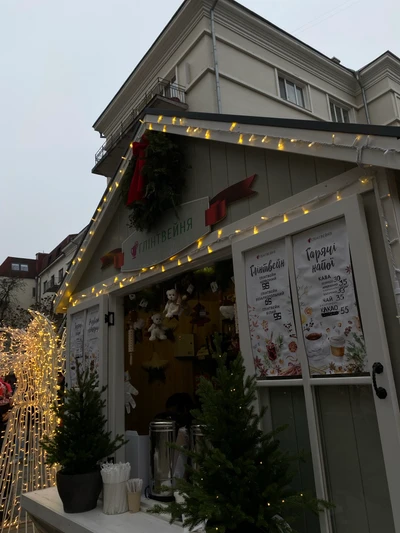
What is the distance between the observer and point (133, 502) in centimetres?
359

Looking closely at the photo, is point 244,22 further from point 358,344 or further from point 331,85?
point 358,344

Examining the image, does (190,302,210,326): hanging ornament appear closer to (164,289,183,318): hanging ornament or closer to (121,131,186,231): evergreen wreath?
(164,289,183,318): hanging ornament

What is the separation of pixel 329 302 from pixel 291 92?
1252 centimetres

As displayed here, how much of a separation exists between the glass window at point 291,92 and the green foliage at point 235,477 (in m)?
12.5

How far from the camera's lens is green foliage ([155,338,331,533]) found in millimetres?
2125

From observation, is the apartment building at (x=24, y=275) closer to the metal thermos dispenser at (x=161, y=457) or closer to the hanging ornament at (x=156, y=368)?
the hanging ornament at (x=156, y=368)

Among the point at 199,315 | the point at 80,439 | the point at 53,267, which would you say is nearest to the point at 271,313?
the point at 199,315

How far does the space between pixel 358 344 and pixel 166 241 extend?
210cm

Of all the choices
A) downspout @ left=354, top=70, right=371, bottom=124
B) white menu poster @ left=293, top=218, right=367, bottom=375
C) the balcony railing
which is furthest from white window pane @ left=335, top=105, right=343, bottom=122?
white menu poster @ left=293, top=218, right=367, bottom=375

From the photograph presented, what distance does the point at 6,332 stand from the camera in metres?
5.19

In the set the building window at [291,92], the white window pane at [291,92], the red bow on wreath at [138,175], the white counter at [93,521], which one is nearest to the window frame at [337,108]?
the building window at [291,92]

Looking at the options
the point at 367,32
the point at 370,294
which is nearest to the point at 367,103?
the point at 367,32

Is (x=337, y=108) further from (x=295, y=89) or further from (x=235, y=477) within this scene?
(x=235, y=477)

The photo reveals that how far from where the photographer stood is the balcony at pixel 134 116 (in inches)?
471
